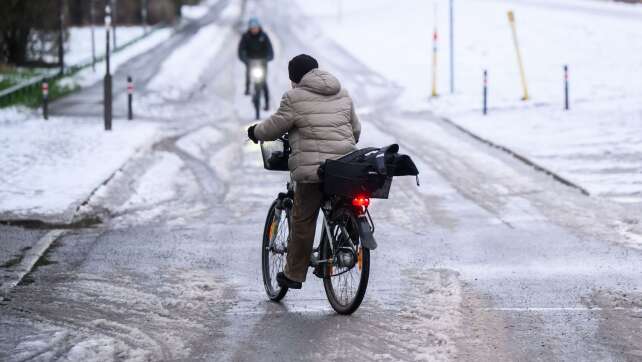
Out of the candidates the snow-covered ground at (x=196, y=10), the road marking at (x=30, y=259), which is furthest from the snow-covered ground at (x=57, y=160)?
the snow-covered ground at (x=196, y=10)

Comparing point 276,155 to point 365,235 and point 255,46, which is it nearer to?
point 365,235

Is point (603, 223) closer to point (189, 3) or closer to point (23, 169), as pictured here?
point (23, 169)

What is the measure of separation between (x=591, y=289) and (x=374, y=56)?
107 feet

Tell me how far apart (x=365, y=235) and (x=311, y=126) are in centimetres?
91

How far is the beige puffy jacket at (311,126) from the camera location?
8.00m

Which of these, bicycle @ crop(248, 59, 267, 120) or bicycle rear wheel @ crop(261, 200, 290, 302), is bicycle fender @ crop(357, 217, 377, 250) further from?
bicycle @ crop(248, 59, 267, 120)

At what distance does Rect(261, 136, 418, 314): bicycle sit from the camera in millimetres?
7668

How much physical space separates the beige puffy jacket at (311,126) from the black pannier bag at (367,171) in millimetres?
255

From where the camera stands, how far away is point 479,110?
25953mm

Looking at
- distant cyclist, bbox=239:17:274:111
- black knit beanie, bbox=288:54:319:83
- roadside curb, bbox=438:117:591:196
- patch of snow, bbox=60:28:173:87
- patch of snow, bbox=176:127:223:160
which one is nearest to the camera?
black knit beanie, bbox=288:54:319:83

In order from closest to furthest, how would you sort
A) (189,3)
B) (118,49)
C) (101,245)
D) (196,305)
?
(196,305)
(101,245)
(118,49)
(189,3)

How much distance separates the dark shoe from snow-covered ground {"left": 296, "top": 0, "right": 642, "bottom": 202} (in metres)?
6.58

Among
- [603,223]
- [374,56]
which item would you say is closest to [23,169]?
[603,223]

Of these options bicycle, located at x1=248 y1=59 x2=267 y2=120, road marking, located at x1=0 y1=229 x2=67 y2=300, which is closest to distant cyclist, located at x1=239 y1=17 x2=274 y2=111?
bicycle, located at x1=248 y1=59 x2=267 y2=120
